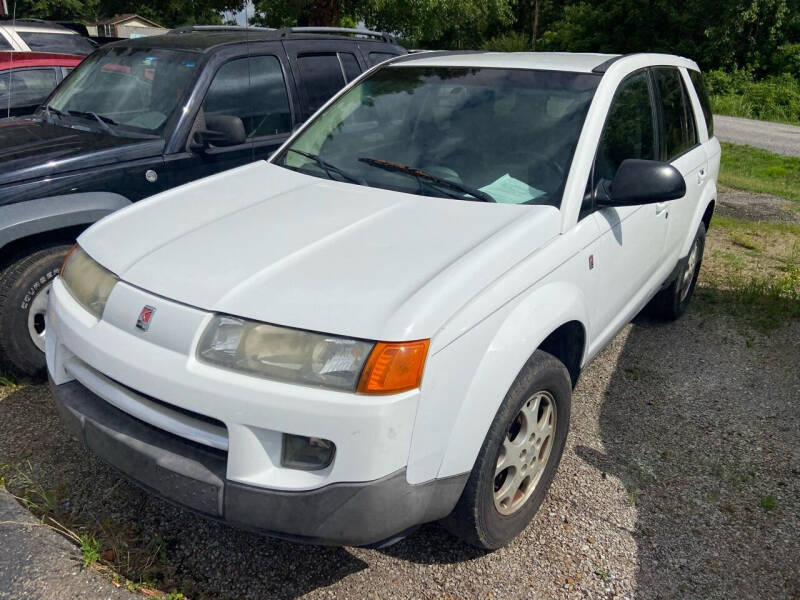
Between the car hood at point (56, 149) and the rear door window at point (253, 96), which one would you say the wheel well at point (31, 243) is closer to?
the car hood at point (56, 149)

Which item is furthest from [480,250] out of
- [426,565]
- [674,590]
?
[674,590]

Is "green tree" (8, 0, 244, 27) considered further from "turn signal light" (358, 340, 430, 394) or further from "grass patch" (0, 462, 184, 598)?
"turn signal light" (358, 340, 430, 394)

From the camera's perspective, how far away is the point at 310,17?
1570 centimetres

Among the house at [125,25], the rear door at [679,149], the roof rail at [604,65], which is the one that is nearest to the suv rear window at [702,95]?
the rear door at [679,149]

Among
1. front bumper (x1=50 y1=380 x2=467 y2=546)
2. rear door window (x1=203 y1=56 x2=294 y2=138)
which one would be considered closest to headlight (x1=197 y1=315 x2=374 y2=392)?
front bumper (x1=50 y1=380 x2=467 y2=546)

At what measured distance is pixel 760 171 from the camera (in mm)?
12469

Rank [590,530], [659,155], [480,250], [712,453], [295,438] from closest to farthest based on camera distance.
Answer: [295,438] → [480,250] → [590,530] → [712,453] → [659,155]

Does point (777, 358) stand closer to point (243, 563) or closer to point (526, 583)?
point (526, 583)

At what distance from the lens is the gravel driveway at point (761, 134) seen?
16.2m

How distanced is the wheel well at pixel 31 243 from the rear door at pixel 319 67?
1.87 metres

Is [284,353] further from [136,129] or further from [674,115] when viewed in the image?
[674,115]

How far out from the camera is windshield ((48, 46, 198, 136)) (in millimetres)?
4387

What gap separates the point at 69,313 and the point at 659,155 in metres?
3.07

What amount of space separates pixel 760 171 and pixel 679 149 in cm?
957
